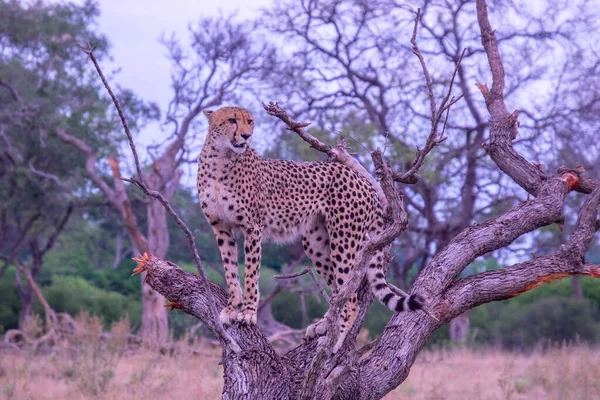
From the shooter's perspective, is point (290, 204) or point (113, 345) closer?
point (290, 204)

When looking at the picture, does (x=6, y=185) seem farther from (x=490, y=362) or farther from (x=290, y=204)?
(x=290, y=204)

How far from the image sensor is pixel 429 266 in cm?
422

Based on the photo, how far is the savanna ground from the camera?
7.00 metres

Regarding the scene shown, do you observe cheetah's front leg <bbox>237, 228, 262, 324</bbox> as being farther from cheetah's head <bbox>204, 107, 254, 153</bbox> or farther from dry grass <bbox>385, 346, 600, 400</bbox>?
dry grass <bbox>385, 346, 600, 400</bbox>

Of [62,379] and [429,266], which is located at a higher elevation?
[429,266]

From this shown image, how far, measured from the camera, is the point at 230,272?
→ 4.48 metres

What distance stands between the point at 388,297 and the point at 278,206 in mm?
1013

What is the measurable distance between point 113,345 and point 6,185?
6646 mm

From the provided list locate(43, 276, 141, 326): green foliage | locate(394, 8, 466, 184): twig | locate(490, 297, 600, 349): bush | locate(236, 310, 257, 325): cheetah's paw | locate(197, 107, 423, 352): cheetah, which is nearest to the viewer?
locate(394, 8, 466, 184): twig

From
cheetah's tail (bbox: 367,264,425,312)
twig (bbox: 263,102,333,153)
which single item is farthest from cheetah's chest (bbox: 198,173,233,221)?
cheetah's tail (bbox: 367,264,425,312)

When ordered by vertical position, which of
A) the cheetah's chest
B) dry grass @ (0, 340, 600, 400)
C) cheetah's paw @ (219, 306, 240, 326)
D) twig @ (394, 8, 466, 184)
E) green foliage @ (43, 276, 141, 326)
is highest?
twig @ (394, 8, 466, 184)

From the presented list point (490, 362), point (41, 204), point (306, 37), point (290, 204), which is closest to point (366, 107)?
point (306, 37)

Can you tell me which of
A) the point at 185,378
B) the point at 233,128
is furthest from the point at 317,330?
the point at 185,378

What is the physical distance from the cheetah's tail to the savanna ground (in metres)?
2.45
